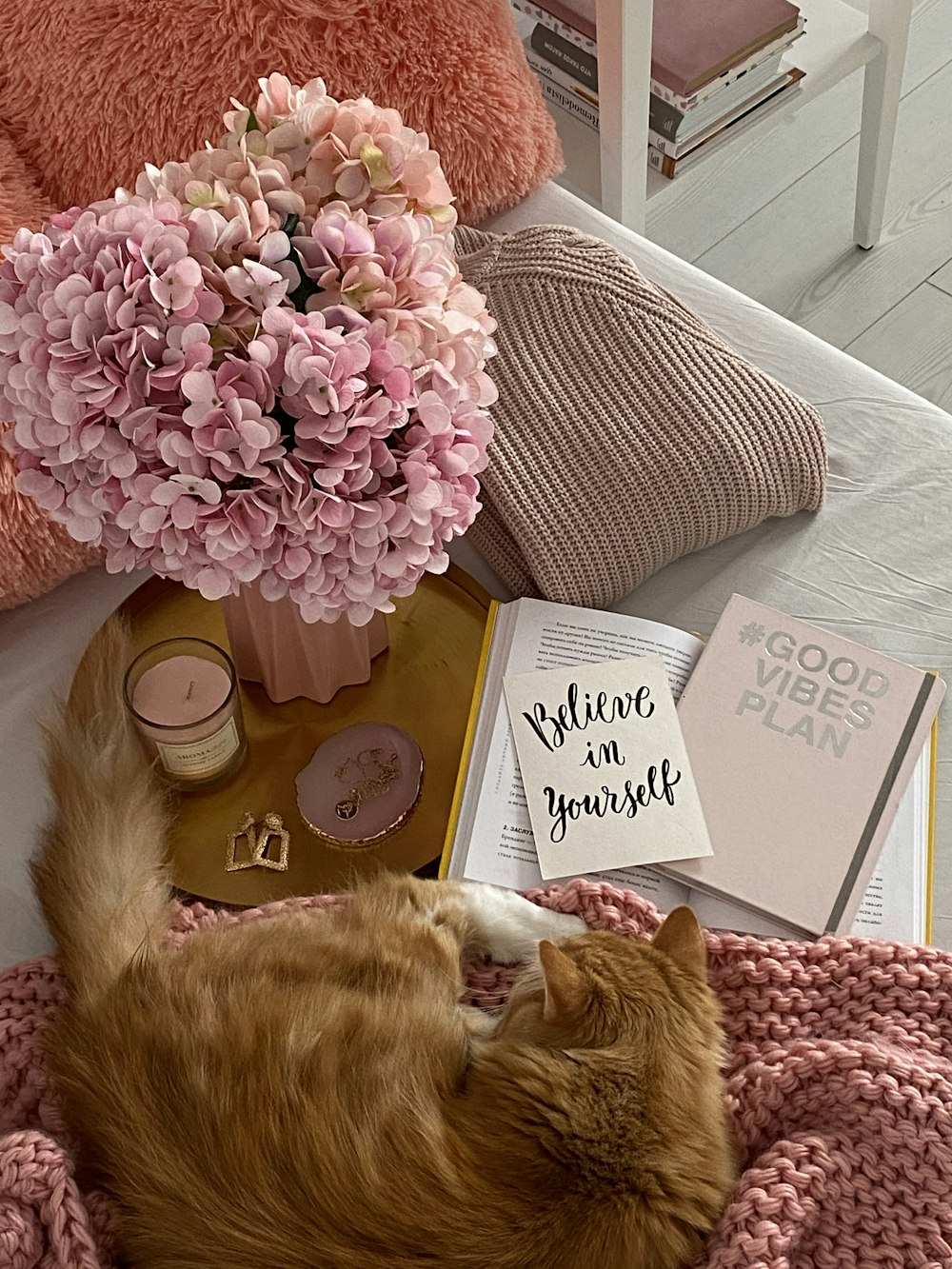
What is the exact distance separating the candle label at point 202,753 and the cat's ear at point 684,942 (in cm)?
33

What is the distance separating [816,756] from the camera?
0.93 metres

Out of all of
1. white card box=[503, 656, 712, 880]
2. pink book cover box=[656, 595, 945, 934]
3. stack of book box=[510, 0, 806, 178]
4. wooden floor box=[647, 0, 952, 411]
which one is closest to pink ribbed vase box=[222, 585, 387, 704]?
white card box=[503, 656, 712, 880]

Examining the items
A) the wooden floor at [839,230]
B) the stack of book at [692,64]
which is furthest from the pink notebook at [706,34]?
the wooden floor at [839,230]

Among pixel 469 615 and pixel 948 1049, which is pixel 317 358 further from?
pixel 948 1049

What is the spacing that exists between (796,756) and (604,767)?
15cm

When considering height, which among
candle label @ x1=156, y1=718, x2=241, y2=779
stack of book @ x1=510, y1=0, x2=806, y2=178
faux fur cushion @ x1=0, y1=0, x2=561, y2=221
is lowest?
candle label @ x1=156, y1=718, x2=241, y2=779

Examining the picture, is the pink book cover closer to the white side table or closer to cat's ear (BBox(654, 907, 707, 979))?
cat's ear (BBox(654, 907, 707, 979))

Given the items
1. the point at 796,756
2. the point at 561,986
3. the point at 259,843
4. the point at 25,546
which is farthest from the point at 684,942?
the point at 25,546

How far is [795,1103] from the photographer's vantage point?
76 centimetres

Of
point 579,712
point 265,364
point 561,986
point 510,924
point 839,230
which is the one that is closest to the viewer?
point 265,364

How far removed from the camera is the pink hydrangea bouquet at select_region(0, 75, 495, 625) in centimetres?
63

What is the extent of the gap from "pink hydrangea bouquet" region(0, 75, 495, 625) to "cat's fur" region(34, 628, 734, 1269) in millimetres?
229

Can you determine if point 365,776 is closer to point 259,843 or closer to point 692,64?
point 259,843

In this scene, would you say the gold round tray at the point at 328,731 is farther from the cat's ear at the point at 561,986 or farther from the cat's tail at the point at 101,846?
the cat's ear at the point at 561,986
